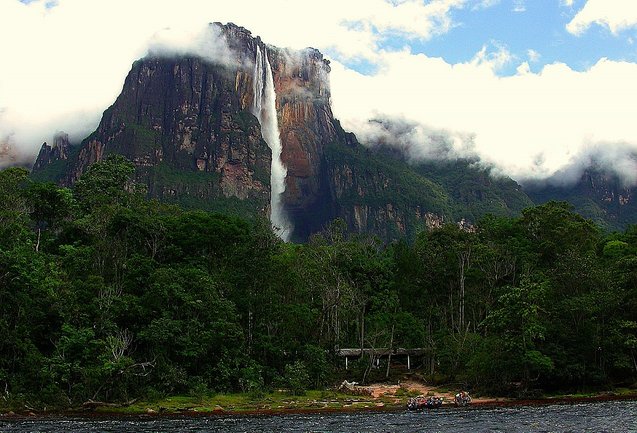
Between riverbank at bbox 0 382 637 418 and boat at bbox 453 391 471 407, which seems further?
boat at bbox 453 391 471 407

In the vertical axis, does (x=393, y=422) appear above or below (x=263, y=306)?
below

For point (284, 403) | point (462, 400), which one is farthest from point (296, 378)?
point (462, 400)

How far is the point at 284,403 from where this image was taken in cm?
4656

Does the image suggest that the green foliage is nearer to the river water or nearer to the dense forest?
the dense forest

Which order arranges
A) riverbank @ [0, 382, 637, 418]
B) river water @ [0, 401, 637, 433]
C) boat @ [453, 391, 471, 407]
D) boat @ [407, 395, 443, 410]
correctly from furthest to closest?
boat @ [453, 391, 471, 407]
boat @ [407, 395, 443, 410]
riverbank @ [0, 382, 637, 418]
river water @ [0, 401, 637, 433]

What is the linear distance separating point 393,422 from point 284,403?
438 inches

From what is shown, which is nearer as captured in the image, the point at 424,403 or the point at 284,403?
the point at 424,403

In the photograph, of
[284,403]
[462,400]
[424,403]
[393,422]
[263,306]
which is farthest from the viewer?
[263,306]

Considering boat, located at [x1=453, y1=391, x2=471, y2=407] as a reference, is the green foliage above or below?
above

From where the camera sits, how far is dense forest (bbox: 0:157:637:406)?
155 ft

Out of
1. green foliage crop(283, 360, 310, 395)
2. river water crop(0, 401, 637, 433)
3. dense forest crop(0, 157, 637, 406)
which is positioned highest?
dense forest crop(0, 157, 637, 406)

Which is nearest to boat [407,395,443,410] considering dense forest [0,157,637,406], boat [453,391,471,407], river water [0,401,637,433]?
boat [453,391,471,407]

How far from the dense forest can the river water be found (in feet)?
25.2

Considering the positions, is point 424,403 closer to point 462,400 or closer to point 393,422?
point 462,400
